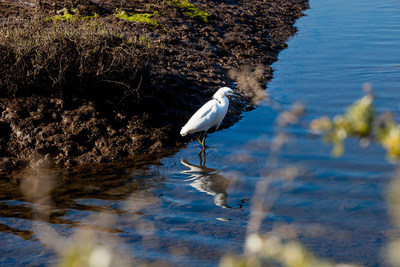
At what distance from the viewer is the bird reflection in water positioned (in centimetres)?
Result: 618

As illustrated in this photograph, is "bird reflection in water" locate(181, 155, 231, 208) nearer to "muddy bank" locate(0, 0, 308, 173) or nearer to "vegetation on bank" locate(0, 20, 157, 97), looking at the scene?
"muddy bank" locate(0, 0, 308, 173)

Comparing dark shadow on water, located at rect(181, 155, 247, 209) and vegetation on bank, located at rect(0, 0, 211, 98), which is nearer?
dark shadow on water, located at rect(181, 155, 247, 209)

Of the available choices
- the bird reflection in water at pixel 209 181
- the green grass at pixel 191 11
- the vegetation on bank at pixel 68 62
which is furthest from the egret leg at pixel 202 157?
the green grass at pixel 191 11

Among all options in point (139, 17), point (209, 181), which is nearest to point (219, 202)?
point (209, 181)

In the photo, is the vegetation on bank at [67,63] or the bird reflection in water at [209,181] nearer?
the bird reflection in water at [209,181]

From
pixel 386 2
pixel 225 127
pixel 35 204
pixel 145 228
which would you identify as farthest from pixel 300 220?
pixel 386 2

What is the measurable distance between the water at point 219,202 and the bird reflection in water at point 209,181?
0.06ft

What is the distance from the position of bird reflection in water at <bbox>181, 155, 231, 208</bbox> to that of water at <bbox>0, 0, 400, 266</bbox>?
0.02m

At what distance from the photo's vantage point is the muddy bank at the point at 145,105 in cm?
746

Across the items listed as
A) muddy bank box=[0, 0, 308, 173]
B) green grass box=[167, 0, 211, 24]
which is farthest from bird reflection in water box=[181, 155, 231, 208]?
green grass box=[167, 0, 211, 24]

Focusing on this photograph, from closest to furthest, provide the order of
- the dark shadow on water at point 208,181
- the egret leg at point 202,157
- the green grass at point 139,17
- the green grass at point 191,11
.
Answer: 1. the dark shadow on water at point 208,181
2. the egret leg at point 202,157
3. the green grass at point 139,17
4. the green grass at point 191,11

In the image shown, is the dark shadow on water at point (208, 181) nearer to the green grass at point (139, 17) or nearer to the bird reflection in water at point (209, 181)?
the bird reflection in water at point (209, 181)

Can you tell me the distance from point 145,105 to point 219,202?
311 centimetres

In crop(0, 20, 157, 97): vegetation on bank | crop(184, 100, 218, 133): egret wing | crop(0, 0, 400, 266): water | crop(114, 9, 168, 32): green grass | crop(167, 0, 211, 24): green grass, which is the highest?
crop(167, 0, 211, 24): green grass
